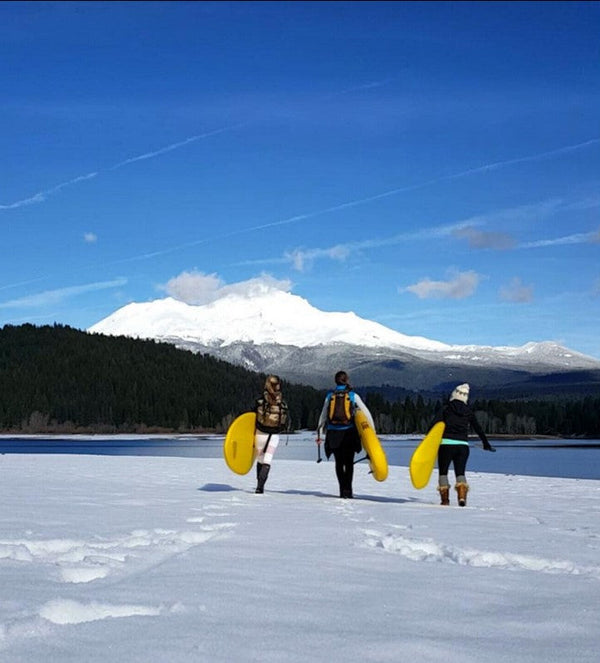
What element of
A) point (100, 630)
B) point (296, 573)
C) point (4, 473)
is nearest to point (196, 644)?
point (100, 630)

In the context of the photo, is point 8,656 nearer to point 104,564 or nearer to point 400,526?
point 104,564

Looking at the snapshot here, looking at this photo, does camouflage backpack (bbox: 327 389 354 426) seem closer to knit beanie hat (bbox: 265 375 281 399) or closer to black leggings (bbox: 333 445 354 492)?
black leggings (bbox: 333 445 354 492)

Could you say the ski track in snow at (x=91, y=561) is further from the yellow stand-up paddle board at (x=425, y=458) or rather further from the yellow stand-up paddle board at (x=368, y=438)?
the yellow stand-up paddle board at (x=425, y=458)

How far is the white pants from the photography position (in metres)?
18.0

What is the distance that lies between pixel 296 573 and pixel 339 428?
9.32 metres

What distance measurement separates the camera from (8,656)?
Result: 496 centimetres

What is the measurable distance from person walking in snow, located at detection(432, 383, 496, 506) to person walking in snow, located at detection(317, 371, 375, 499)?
148 cm

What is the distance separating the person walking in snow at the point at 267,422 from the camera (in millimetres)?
17703

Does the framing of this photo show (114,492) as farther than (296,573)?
Yes

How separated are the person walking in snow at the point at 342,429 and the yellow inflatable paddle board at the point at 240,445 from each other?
2.51m

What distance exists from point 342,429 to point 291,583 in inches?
386

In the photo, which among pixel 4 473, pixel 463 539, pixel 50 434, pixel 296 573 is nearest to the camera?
pixel 296 573

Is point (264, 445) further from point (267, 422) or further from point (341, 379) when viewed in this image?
point (341, 379)

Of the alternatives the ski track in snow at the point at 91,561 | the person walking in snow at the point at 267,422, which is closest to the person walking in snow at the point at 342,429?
the person walking in snow at the point at 267,422
